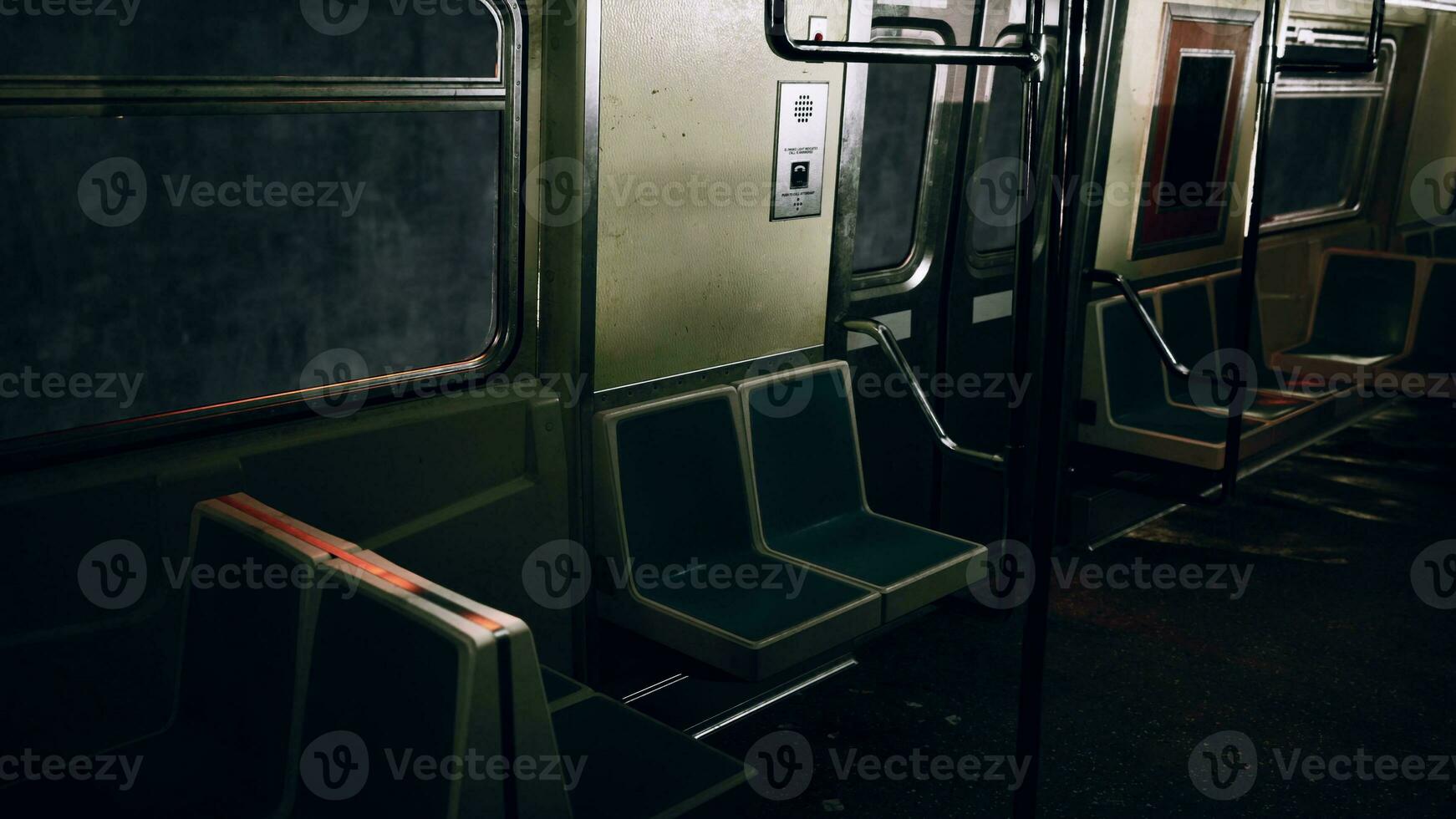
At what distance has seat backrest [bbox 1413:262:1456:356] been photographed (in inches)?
252

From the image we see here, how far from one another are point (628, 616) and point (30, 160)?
5.18 ft

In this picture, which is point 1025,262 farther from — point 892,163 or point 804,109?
point 892,163

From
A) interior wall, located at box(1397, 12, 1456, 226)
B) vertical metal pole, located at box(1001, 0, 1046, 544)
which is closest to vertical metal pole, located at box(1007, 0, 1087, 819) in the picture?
vertical metal pole, located at box(1001, 0, 1046, 544)

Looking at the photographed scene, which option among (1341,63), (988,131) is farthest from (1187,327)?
(1341,63)

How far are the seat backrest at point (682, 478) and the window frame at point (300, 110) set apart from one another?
1.27 ft

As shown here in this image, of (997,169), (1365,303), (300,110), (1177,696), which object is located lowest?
(1177,696)

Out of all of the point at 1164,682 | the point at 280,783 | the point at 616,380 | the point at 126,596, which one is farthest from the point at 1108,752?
the point at 126,596

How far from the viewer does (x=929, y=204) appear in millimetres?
4113

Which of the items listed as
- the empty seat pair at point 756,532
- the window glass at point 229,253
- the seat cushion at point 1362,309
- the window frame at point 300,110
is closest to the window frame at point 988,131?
the empty seat pair at point 756,532

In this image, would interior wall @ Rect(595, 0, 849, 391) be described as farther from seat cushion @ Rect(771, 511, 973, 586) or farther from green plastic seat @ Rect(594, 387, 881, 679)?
seat cushion @ Rect(771, 511, 973, 586)

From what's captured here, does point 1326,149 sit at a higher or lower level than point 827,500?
higher

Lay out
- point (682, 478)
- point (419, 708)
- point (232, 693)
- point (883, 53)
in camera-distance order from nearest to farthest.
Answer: point (419, 708) → point (232, 693) → point (883, 53) → point (682, 478)

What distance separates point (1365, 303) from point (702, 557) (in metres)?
4.73

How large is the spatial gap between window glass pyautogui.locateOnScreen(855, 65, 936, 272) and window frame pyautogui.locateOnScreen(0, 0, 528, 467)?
1.42m
